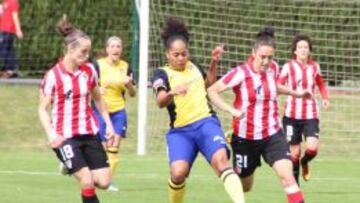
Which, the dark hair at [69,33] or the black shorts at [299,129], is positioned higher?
the dark hair at [69,33]

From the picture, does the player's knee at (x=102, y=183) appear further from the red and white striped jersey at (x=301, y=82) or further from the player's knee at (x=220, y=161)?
the red and white striped jersey at (x=301, y=82)

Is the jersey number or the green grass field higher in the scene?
the jersey number

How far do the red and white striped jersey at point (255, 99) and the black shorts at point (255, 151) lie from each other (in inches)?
2.5

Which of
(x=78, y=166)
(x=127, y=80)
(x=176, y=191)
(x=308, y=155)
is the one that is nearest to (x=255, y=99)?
(x=176, y=191)

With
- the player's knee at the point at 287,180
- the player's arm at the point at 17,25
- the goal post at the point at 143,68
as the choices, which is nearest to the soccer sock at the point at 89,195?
the player's knee at the point at 287,180

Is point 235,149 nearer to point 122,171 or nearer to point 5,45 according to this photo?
point 122,171

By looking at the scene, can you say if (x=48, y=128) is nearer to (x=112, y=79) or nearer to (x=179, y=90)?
(x=179, y=90)

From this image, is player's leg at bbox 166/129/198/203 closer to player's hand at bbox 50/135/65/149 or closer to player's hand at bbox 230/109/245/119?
player's hand at bbox 230/109/245/119

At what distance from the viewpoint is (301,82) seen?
15.7m

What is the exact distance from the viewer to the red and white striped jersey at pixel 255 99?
38.3ft

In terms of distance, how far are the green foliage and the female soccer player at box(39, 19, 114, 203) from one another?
1387 cm

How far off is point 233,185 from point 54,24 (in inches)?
587

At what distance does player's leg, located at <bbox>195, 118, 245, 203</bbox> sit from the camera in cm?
1098

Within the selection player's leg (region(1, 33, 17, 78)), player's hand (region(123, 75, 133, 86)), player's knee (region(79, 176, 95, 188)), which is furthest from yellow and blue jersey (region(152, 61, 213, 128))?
player's leg (region(1, 33, 17, 78))
